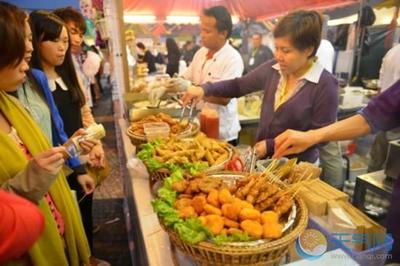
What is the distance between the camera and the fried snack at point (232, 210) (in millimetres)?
948

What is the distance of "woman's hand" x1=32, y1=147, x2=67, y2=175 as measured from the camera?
3.93ft

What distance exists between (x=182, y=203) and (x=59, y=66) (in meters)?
1.66

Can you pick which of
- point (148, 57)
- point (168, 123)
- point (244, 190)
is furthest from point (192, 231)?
point (148, 57)

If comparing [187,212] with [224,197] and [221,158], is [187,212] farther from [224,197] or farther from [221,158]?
[221,158]

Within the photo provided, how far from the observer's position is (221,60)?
2609 millimetres

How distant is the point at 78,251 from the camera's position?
1695mm

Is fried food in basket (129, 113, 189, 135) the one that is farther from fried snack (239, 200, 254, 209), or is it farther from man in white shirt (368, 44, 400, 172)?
man in white shirt (368, 44, 400, 172)

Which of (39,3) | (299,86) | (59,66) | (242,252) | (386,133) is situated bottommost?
(386,133)

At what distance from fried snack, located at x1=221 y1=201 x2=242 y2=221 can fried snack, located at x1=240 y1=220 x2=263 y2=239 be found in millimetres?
36

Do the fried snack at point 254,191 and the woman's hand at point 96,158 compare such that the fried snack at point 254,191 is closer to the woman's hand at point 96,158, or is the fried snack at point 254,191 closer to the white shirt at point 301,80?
the white shirt at point 301,80

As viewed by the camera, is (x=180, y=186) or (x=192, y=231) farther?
(x=180, y=186)

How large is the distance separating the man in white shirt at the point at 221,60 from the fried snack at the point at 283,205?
1469mm

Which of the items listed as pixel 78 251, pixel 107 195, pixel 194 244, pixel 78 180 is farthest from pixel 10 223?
pixel 107 195

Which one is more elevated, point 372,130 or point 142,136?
point 372,130
